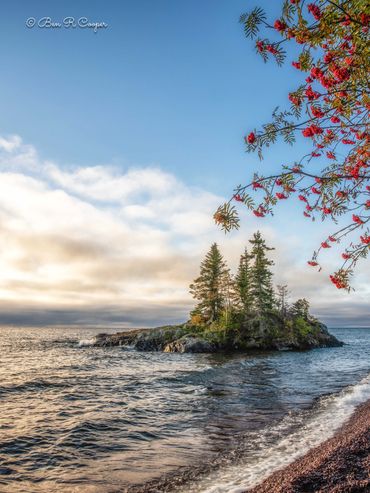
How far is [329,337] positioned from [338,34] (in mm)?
75982

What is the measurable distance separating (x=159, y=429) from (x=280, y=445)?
4.77 meters

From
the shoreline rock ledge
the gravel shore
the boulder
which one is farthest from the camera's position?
the shoreline rock ledge

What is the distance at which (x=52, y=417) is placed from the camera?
50.2 feet

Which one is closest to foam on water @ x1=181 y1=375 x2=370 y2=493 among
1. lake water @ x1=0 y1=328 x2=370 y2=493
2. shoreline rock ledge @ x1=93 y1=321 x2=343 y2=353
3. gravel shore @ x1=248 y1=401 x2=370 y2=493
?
lake water @ x1=0 y1=328 x2=370 y2=493

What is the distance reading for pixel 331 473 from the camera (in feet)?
22.7

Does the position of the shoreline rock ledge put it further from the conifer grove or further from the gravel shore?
the gravel shore

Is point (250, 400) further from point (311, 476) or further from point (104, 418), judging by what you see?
point (311, 476)

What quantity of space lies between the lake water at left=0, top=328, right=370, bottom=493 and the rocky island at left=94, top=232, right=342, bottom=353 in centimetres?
3280

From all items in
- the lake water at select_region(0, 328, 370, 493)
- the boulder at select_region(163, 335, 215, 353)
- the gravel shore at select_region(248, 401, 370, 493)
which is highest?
the gravel shore at select_region(248, 401, 370, 493)

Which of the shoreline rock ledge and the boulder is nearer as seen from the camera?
the boulder

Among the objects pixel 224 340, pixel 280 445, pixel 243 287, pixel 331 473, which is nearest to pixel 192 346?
pixel 224 340

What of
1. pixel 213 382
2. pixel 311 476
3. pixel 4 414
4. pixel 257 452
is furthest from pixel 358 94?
pixel 213 382

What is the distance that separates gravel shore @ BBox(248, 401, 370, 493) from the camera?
20.4 ft

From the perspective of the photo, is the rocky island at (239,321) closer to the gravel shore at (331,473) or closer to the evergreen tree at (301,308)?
the evergreen tree at (301,308)
